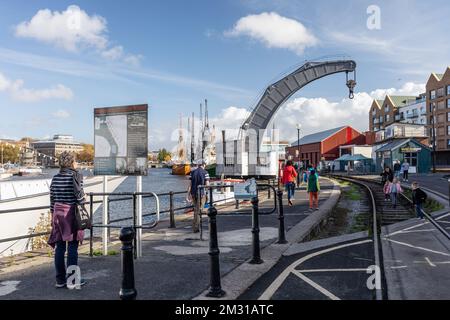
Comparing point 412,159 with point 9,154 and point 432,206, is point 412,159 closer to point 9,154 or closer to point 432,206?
point 432,206

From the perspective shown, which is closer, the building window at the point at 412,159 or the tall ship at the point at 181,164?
the building window at the point at 412,159

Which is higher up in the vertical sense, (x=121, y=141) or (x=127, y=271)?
(x=121, y=141)

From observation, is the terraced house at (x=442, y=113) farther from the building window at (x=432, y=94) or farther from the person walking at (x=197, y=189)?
the person walking at (x=197, y=189)

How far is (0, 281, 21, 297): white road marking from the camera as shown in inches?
200

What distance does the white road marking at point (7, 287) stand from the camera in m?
5.08

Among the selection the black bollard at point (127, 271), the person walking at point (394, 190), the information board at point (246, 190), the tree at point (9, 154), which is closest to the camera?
the black bollard at point (127, 271)

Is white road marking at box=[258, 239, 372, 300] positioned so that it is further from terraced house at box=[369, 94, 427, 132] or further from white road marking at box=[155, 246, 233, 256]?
terraced house at box=[369, 94, 427, 132]

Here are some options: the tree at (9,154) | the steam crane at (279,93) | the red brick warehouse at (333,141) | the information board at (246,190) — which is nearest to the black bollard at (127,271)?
the information board at (246,190)

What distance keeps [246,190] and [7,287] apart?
199 inches

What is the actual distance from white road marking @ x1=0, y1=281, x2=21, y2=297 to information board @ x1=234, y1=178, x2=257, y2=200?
4.67 meters

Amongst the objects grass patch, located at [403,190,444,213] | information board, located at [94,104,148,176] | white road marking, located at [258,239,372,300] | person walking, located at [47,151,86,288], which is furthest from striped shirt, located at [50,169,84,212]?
grass patch, located at [403,190,444,213]

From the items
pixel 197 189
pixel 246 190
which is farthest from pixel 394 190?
pixel 197 189

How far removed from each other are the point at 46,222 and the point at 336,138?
70277 mm

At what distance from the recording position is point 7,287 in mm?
5309
